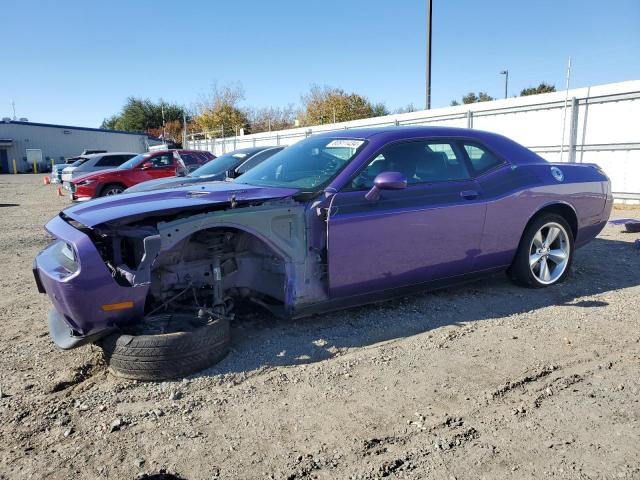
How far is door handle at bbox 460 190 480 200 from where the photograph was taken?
→ 4.50 m

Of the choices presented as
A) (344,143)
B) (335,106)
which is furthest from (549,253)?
(335,106)

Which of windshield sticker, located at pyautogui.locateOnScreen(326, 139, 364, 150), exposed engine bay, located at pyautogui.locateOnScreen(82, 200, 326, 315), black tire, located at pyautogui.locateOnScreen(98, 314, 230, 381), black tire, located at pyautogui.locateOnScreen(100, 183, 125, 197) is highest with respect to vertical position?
windshield sticker, located at pyautogui.locateOnScreen(326, 139, 364, 150)

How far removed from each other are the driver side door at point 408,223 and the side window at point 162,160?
461 inches

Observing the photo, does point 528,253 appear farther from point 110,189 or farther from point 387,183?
point 110,189

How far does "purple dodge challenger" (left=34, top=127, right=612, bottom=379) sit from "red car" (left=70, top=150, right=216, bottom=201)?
986 centimetres

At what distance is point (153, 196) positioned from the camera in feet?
12.2

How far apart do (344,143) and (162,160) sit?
11.6 meters

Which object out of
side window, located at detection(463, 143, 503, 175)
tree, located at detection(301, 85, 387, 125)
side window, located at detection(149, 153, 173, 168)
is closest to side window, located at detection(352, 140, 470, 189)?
side window, located at detection(463, 143, 503, 175)

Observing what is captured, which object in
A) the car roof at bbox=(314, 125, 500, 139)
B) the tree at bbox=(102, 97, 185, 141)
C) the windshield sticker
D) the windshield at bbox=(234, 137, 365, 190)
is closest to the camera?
the windshield at bbox=(234, 137, 365, 190)

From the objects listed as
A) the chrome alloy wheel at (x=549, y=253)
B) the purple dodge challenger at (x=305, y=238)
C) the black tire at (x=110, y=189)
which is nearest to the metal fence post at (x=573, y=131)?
the purple dodge challenger at (x=305, y=238)

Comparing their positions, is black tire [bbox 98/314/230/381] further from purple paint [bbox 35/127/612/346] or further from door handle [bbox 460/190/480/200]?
door handle [bbox 460/190/480/200]

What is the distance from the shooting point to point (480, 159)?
4820 mm

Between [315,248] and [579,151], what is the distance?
11.1 m

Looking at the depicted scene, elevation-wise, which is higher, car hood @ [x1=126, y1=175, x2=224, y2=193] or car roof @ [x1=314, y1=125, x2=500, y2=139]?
car roof @ [x1=314, y1=125, x2=500, y2=139]
